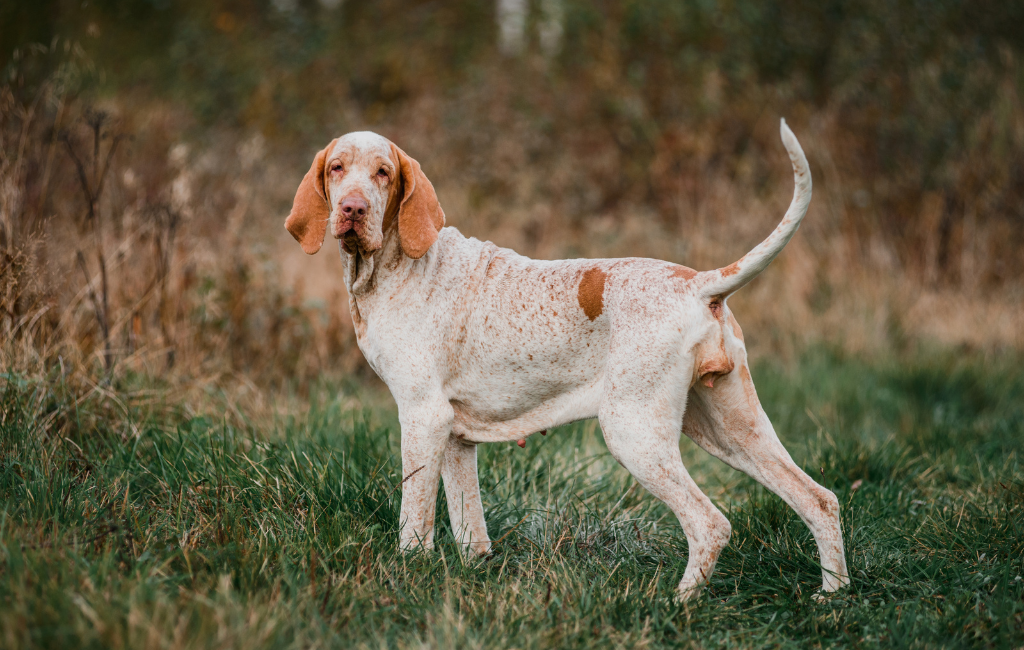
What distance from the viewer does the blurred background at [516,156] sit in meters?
4.51

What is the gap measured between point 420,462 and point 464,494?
320mm

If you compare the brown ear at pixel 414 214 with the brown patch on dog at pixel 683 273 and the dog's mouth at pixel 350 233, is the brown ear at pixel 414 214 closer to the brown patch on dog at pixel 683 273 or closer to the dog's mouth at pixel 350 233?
the dog's mouth at pixel 350 233

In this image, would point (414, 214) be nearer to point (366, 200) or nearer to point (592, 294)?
point (366, 200)

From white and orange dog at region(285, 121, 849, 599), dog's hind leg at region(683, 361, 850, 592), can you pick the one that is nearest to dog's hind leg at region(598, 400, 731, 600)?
white and orange dog at region(285, 121, 849, 599)

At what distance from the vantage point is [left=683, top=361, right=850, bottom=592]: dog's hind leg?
267 centimetres

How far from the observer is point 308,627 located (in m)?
2.18

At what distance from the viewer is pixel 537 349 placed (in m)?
2.69

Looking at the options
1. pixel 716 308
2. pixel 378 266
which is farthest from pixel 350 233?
pixel 716 308

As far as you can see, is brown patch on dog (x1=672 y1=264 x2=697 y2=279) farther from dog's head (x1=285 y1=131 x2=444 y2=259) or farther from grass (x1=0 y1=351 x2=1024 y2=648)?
grass (x1=0 y1=351 x2=1024 y2=648)

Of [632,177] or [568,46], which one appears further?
[568,46]

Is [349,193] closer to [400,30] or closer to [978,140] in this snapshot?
[978,140]

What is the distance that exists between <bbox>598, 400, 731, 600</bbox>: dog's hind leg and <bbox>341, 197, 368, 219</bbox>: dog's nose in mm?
1067

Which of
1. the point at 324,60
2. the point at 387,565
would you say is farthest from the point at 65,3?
the point at 387,565

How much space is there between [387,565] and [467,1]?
481 inches
